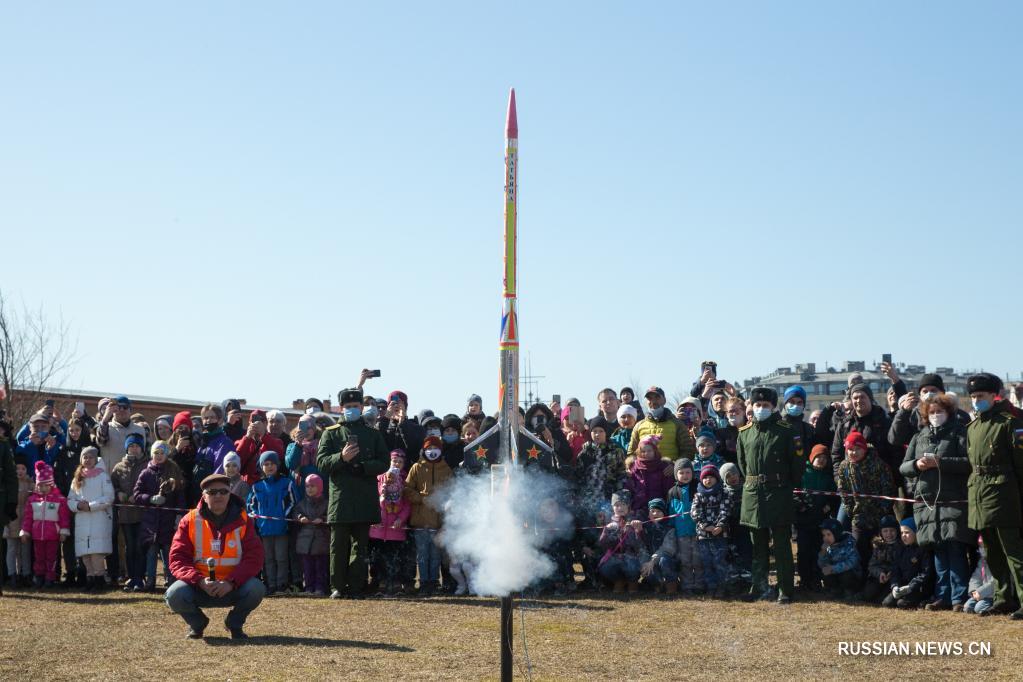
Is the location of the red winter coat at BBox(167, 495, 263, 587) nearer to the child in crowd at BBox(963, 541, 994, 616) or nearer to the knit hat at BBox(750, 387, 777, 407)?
the knit hat at BBox(750, 387, 777, 407)

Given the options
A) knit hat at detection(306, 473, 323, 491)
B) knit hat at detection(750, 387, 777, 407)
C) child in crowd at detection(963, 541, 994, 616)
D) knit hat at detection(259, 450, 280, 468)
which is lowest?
child in crowd at detection(963, 541, 994, 616)

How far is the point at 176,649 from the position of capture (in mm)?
10469

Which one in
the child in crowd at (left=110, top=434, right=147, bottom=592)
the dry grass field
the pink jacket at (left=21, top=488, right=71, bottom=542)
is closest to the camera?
the dry grass field

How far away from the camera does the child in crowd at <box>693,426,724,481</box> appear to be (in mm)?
13828

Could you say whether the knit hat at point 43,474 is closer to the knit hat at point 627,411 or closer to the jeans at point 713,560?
the knit hat at point 627,411

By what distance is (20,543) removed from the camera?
15.5 metres

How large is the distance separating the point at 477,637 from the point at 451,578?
339 centimetres

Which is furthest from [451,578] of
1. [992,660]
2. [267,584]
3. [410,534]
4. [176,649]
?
[992,660]

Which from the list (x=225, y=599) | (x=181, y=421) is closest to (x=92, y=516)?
(x=181, y=421)

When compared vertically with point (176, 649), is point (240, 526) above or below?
above

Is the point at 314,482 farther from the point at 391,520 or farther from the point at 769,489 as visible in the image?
the point at 769,489

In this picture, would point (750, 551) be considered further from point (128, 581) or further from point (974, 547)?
point (128, 581)

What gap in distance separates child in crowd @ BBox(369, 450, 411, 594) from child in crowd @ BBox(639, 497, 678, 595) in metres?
2.84

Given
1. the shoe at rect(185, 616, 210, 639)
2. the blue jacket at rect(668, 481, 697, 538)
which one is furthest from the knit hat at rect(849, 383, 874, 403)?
the shoe at rect(185, 616, 210, 639)
